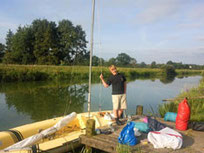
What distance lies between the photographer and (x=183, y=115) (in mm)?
3838

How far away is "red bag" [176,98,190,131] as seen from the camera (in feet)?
12.4

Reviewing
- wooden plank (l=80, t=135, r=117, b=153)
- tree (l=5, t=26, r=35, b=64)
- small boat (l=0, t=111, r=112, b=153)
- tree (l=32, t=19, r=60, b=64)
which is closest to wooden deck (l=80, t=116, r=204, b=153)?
wooden plank (l=80, t=135, r=117, b=153)

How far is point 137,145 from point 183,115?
56.0 inches

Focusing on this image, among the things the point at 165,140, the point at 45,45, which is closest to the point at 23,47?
the point at 45,45

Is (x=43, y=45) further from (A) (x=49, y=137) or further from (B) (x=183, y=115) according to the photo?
(B) (x=183, y=115)

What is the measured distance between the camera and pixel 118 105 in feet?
14.8

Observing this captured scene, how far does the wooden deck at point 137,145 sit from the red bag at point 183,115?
0.53 ft

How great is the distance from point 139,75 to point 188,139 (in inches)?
1229

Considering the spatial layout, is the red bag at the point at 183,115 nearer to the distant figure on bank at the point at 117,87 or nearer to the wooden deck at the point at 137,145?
the wooden deck at the point at 137,145

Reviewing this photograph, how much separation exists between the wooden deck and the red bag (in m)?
0.16

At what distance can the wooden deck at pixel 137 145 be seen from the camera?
2966 mm

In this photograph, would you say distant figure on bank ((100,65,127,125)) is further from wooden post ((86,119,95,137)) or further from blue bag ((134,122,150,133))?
wooden post ((86,119,95,137))

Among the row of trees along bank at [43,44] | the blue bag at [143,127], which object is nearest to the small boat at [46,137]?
the blue bag at [143,127]

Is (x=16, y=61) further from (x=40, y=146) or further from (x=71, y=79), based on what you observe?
(x=40, y=146)
